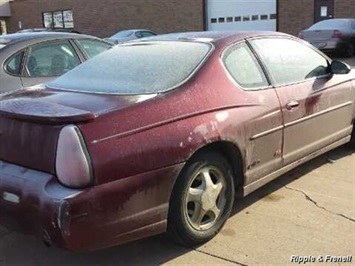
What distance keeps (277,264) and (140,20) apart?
93.6ft

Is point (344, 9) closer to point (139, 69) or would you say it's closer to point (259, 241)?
point (139, 69)

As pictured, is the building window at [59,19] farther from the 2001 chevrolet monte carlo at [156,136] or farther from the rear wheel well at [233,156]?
the rear wheel well at [233,156]

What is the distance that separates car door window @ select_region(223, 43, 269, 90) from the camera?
4.04 meters

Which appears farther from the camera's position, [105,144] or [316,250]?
[316,250]

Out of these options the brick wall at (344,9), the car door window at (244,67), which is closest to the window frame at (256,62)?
the car door window at (244,67)

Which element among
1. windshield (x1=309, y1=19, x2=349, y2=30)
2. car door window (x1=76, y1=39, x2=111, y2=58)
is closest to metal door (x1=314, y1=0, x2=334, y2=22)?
windshield (x1=309, y1=19, x2=349, y2=30)

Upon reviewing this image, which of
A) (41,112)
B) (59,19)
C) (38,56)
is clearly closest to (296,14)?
(59,19)

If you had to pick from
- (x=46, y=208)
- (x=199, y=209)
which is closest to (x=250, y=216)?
(x=199, y=209)

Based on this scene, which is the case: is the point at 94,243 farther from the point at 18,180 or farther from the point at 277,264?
the point at 277,264

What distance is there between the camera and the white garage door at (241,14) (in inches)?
994

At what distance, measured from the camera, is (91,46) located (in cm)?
664

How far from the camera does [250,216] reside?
420 centimetres

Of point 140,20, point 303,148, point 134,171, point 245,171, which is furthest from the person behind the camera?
point 140,20

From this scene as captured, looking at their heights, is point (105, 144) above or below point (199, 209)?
above
